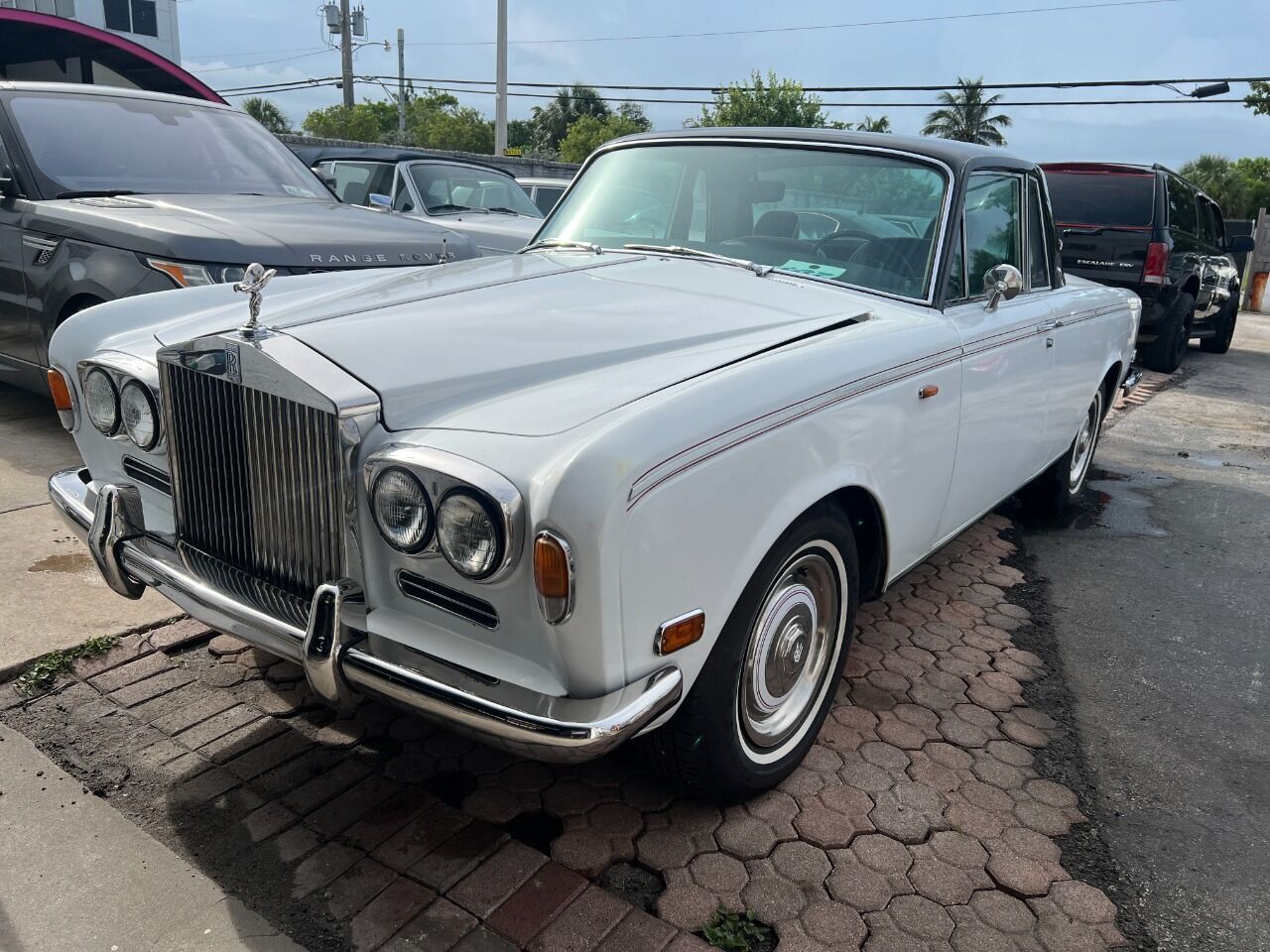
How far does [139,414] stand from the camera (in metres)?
2.66

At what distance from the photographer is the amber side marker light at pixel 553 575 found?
6.09 feet

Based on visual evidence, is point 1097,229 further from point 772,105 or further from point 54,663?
point 772,105

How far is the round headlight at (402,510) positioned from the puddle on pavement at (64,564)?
7.41 ft

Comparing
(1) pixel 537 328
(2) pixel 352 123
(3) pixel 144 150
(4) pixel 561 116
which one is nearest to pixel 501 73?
(3) pixel 144 150

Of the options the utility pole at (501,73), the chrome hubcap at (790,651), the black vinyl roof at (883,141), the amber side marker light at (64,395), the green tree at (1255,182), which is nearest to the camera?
the chrome hubcap at (790,651)

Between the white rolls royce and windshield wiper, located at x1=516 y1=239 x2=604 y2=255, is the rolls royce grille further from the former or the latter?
windshield wiper, located at x1=516 y1=239 x2=604 y2=255

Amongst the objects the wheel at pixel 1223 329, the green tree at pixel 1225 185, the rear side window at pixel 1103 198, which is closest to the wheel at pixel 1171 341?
the rear side window at pixel 1103 198

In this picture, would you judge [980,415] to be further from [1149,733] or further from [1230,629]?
[1230,629]

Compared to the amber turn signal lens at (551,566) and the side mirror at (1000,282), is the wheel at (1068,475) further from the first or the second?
the amber turn signal lens at (551,566)

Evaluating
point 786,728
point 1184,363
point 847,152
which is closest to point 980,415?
point 847,152

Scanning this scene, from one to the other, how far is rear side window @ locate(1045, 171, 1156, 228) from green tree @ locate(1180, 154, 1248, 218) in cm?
3435

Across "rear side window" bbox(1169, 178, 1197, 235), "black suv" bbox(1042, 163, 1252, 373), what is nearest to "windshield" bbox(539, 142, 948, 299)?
"black suv" bbox(1042, 163, 1252, 373)

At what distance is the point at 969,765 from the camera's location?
2.90 meters

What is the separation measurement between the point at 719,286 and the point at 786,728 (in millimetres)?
1354
